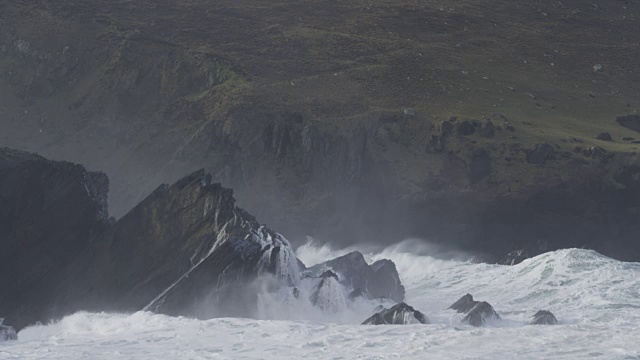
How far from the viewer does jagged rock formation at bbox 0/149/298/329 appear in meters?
58.8

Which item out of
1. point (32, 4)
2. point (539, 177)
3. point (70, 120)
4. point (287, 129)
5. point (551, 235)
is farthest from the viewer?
point (32, 4)

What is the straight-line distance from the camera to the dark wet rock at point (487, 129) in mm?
97125

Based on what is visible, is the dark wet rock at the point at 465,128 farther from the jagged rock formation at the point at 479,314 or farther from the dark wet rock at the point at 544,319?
the dark wet rock at the point at 544,319

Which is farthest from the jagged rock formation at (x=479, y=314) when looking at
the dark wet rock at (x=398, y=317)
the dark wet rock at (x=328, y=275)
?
the dark wet rock at (x=328, y=275)

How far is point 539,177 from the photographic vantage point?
91.9m

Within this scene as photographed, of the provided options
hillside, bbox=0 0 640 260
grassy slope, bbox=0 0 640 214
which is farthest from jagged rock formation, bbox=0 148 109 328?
grassy slope, bbox=0 0 640 214

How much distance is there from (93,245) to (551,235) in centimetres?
3338

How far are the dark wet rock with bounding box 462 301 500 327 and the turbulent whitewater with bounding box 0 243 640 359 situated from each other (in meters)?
0.39

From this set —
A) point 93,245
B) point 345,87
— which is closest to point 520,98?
Answer: point 345,87

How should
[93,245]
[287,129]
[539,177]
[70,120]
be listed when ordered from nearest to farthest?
1. [93,245]
2. [539,177]
3. [287,129]
4. [70,120]

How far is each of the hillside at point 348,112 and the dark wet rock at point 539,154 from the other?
0.32 feet

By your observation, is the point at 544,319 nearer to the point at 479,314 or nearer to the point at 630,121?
the point at 479,314

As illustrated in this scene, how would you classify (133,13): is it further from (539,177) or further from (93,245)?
(93,245)

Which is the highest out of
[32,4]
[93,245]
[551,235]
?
[32,4]
